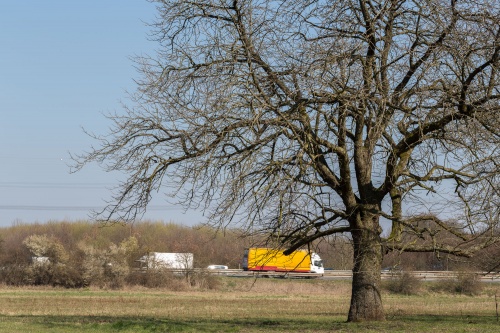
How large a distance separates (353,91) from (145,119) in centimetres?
535

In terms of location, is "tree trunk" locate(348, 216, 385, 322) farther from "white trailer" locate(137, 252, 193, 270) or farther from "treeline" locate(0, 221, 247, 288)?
"white trailer" locate(137, 252, 193, 270)

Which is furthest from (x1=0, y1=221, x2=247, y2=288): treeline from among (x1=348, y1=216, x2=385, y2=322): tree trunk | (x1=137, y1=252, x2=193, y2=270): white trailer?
(x1=348, y1=216, x2=385, y2=322): tree trunk

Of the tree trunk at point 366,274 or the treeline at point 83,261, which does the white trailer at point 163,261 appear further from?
the tree trunk at point 366,274

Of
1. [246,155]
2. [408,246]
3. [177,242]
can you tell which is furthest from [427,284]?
[246,155]

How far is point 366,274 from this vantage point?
55.4 ft

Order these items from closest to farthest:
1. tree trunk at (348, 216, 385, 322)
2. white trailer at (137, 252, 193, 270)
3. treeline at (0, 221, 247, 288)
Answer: tree trunk at (348, 216, 385, 322)
treeline at (0, 221, 247, 288)
white trailer at (137, 252, 193, 270)

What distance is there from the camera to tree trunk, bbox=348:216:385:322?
16422mm

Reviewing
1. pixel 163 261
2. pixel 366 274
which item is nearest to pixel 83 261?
pixel 163 261

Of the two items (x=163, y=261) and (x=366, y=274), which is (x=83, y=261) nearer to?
(x=163, y=261)

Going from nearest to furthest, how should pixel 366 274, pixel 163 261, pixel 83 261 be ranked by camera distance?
pixel 366 274 < pixel 83 261 < pixel 163 261

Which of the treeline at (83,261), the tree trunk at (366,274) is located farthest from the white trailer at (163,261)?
the tree trunk at (366,274)

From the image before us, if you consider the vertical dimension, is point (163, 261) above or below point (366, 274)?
above

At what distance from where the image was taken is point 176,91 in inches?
656

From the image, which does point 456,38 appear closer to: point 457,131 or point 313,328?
point 457,131
